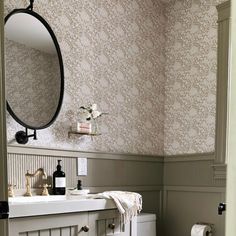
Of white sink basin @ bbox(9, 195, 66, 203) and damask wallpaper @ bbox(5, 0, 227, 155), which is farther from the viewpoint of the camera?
damask wallpaper @ bbox(5, 0, 227, 155)

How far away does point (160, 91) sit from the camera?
339 cm

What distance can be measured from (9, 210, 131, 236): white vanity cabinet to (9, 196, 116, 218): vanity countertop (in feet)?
0.09

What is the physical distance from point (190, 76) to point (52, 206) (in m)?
1.84

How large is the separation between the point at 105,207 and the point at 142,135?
3.79 ft

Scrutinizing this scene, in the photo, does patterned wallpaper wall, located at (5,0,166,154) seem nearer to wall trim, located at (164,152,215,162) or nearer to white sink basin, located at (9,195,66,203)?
wall trim, located at (164,152,215,162)

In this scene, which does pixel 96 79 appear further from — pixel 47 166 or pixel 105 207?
pixel 105 207

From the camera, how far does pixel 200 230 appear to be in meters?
2.79

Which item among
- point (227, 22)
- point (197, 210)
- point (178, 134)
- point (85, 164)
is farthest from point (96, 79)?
point (197, 210)

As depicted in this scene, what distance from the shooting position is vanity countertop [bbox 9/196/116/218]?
173 centimetres

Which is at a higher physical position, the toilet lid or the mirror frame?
the mirror frame

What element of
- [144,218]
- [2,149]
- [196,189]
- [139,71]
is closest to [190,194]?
[196,189]

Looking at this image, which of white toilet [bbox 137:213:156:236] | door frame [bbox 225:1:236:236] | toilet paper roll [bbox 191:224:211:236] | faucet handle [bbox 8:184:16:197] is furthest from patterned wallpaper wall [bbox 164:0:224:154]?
door frame [bbox 225:1:236:236]

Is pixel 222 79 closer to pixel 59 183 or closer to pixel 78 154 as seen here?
pixel 78 154

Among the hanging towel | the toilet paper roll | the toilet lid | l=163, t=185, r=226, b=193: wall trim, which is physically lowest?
the toilet paper roll
